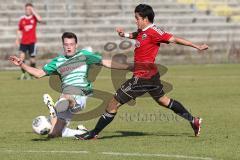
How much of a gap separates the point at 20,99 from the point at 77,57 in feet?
21.3

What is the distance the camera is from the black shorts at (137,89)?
11.0m

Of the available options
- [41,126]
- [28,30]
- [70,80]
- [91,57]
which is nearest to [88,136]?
[41,126]

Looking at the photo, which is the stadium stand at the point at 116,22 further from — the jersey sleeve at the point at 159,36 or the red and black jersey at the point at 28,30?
the jersey sleeve at the point at 159,36

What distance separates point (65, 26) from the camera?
31.5 m

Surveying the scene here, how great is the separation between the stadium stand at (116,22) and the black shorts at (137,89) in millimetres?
18409

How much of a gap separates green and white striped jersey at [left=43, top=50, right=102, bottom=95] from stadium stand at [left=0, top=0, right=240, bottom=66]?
1766cm

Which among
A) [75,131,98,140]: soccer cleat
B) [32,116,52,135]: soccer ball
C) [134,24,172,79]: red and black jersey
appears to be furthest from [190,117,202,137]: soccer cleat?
[32,116,52,135]: soccer ball

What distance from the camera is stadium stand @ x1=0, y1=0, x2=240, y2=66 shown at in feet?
101

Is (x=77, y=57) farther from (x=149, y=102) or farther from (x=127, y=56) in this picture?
(x=127, y=56)

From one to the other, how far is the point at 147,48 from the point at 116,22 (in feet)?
71.9

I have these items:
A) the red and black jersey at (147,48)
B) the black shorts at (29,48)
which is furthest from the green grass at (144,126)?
the black shorts at (29,48)

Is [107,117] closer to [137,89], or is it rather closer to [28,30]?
[137,89]

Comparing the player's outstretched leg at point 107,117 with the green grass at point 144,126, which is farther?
the player's outstretched leg at point 107,117

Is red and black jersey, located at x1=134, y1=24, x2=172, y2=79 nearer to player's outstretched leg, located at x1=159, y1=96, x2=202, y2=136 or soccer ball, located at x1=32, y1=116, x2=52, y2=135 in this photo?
player's outstretched leg, located at x1=159, y1=96, x2=202, y2=136
